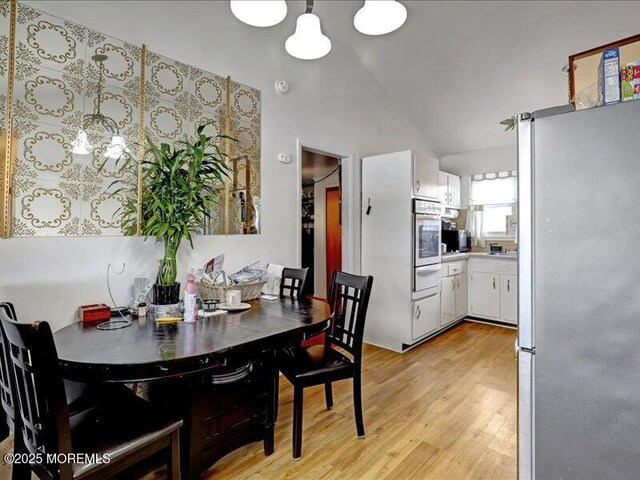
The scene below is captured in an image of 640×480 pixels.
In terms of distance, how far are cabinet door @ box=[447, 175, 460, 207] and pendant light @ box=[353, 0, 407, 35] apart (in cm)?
346

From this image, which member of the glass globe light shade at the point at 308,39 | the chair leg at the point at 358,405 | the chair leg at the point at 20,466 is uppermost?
the glass globe light shade at the point at 308,39

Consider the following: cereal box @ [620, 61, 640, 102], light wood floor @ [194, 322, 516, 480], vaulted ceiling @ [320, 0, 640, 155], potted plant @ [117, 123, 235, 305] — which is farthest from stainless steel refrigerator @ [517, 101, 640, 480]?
vaulted ceiling @ [320, 0, 640, 155]

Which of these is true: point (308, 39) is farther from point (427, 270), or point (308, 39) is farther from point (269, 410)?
point (427, 270)

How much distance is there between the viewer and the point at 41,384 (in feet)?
3.38

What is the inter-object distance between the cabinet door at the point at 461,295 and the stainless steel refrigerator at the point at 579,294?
351 cm

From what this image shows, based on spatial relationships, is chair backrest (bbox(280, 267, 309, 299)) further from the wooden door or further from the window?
the window

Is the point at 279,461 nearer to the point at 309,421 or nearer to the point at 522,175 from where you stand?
the point at 309,421

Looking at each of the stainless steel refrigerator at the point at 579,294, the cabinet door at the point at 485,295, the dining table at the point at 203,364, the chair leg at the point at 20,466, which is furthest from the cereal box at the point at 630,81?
the cabinet door at the point at 485,295

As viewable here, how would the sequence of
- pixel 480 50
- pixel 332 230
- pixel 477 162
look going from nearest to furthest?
pixel 480 50
pixel 477 162
pixel 332 230

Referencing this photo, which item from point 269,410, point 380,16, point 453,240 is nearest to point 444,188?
point 453,240

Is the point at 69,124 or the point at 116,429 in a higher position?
the point at 69,124

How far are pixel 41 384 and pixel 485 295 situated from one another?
4.66 metres

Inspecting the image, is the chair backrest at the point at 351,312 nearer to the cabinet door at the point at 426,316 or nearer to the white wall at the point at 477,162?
the cabinet door at the point at 426,316

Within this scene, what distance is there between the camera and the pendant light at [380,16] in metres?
1.74
